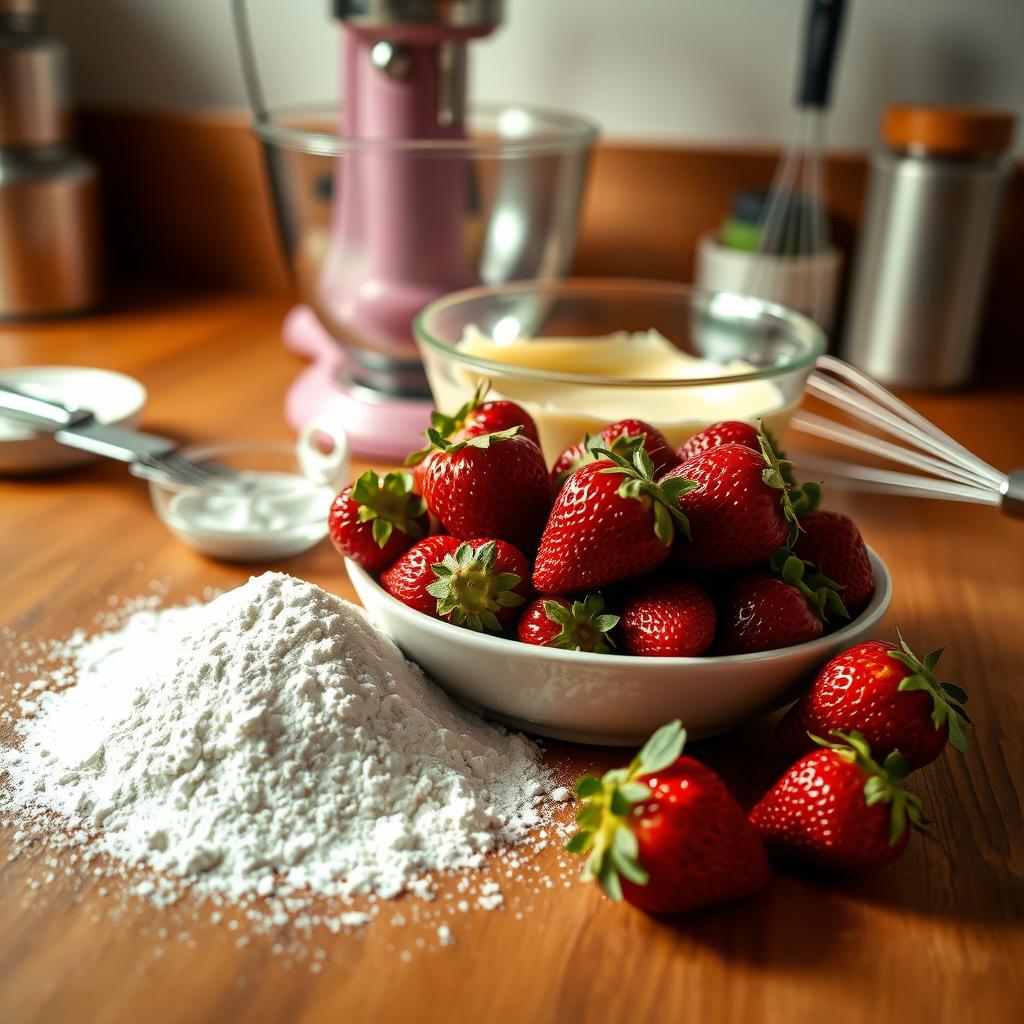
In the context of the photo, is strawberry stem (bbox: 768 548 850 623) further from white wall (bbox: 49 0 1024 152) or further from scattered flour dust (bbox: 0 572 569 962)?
white wall (bbox: 49 0 1024 152)

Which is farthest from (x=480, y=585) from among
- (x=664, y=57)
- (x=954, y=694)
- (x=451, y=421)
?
(x=664, y=57)

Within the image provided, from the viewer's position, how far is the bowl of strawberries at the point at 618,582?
551mm

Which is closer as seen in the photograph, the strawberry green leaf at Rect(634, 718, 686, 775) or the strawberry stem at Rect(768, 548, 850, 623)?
the strawberry green leaf at Rect(634, 718, 686, 775)

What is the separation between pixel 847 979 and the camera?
0.46m

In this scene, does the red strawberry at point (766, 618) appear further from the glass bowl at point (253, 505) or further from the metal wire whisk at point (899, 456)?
the glass bowl at point (253, 505)

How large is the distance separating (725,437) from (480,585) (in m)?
0.15

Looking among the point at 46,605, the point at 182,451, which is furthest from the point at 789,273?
the point at 46,605

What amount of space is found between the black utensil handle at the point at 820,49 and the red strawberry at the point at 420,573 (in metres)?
0.68

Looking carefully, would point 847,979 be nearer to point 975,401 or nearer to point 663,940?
point 663,940

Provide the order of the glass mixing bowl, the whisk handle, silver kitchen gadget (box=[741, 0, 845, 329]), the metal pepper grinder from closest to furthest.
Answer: the whisk handle
the glass mixing bowl
silver kitchen gadget (box=[741, 0, 845, 329])
the metal pepper grinder

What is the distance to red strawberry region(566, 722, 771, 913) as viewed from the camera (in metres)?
0.46

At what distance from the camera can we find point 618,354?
2.99 feet

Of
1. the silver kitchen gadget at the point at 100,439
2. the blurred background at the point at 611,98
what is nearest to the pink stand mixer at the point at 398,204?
the silver kitchen gadget at the point at 100,439

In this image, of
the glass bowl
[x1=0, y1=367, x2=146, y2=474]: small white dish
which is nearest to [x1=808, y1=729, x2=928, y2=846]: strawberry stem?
the glass bowl
